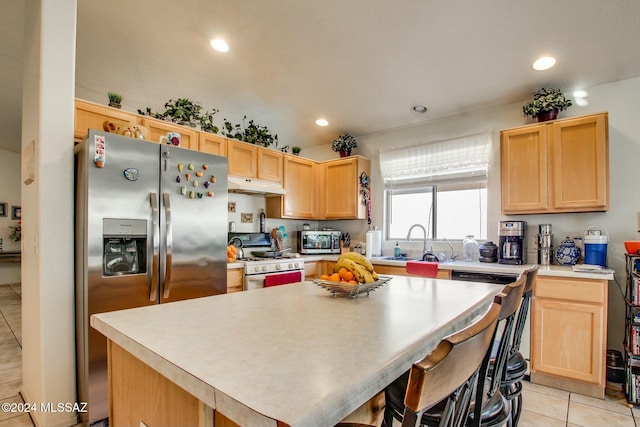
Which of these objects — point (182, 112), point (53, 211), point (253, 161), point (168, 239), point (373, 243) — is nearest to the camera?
point (53, 211)

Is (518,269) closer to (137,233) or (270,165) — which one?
(270,165)

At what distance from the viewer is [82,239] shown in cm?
208

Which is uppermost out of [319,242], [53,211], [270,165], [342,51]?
[342,51]

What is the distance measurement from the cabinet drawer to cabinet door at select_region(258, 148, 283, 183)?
2.91 m

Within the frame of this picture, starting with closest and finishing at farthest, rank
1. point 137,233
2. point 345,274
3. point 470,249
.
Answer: point 345,274, point 137,233, point 470,249

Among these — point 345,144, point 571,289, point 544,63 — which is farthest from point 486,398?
point 345,144

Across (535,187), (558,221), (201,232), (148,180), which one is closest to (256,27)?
(148,180)

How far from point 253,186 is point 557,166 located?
2968 mm

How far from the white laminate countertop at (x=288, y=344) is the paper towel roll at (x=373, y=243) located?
2.56m

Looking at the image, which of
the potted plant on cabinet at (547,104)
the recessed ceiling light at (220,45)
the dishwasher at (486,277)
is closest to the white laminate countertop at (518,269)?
the dishwasher at (486,277)

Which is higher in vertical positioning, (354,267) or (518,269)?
(354,267)

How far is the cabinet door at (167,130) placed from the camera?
9.49ft

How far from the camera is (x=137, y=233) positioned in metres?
2.25

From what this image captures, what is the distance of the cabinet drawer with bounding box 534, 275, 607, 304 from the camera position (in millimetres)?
2448
